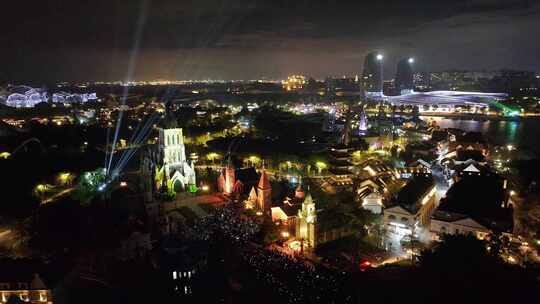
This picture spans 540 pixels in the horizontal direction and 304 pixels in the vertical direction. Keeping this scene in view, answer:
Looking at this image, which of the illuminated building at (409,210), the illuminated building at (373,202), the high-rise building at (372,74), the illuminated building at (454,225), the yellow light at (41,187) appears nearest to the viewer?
the illuminated building at (454,225)

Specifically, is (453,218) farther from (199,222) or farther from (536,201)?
(199,222)

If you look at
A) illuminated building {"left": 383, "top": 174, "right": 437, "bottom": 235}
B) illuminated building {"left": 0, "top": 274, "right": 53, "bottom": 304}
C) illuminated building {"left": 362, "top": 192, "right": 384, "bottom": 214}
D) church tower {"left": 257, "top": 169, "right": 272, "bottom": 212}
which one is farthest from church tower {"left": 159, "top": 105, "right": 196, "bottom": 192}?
Result: illuminated building {"left": 383, "top": 174, "right": 437, "bottom": 235}

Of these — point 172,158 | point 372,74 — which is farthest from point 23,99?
point 372,74

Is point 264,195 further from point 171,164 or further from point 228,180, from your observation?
point 171,164

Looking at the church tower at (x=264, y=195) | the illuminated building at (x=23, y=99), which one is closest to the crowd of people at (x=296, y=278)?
the church tower at (x=264, y=195)

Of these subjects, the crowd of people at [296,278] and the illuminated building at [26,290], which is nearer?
the illuminated building at [26,290]

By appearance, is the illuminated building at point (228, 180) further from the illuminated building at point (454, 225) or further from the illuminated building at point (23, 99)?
the illuminated building at point (23, 99)
